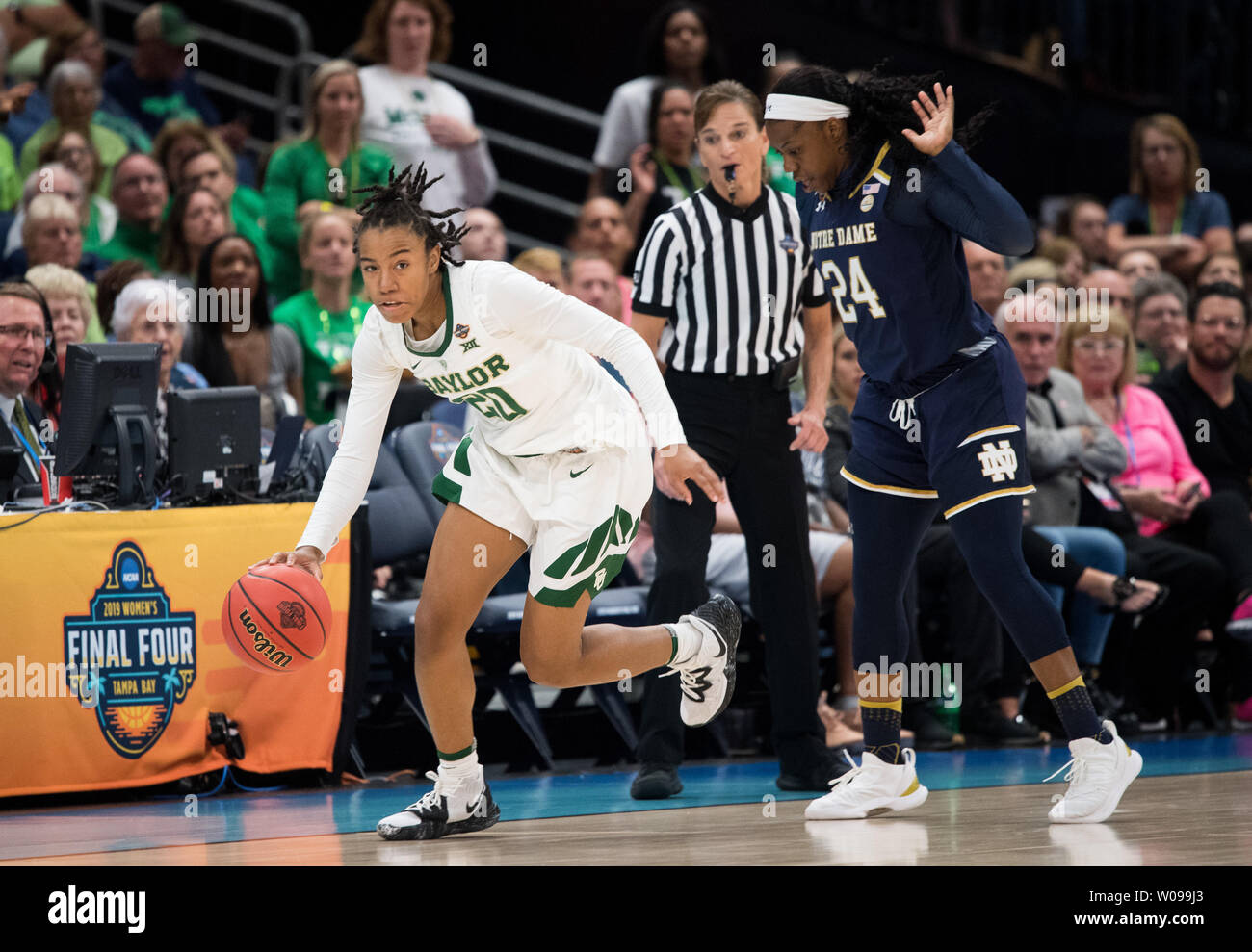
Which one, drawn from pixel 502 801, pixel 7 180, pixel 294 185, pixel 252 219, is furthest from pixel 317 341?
pixel 502 801

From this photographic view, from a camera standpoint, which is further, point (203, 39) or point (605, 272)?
point (203, 39)

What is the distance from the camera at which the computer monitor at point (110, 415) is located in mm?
5496

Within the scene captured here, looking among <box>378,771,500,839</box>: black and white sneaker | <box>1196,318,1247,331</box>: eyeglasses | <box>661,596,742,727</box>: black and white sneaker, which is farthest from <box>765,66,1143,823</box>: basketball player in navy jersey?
<box>1196,318,1247,331</box>: eyeglasses

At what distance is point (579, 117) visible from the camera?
10539 millimetres

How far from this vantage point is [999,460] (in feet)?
14.6

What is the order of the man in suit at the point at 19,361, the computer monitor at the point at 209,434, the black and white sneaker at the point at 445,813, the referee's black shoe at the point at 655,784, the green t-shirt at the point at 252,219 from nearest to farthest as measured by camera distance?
the black and white sneaker at the point at 445,813 → the referee's black shoe at the point at 655,784 → the computer monitor at the point at 209,434 → the man in suit at the point at 19,361 → the green t-shirt at the point at 252,219

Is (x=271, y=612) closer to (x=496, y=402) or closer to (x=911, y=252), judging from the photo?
(x=496, y=402)

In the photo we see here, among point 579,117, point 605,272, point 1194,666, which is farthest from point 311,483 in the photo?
point 579,117

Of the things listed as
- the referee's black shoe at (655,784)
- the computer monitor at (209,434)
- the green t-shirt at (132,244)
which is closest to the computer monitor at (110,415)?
the computer monitor at (209,434)

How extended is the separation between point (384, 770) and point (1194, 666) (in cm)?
379

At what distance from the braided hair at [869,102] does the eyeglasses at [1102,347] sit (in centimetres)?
343

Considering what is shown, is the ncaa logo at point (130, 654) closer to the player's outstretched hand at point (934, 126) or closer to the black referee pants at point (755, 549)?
the black referee pants at point (755, 549)

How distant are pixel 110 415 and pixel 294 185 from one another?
3.06 m
